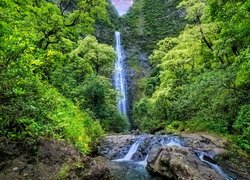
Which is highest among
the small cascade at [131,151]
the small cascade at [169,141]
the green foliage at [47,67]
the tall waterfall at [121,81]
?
the tall waterfall at [121,81]

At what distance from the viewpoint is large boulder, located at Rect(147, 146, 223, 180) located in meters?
9.88

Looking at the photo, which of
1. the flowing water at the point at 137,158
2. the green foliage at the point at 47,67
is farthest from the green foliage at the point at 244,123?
the green foliage at the point at 47,67

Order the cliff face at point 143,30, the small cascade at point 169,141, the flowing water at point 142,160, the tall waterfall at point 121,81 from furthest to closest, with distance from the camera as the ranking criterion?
1. the cliff face at point 143,30
2. the tall waterfall at point 121,81
3. the small cascade at point 169,141
4. the flowing water at point 142,160

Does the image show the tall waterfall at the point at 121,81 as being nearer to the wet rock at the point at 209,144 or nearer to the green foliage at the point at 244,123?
the wet rock at the point at 209,144

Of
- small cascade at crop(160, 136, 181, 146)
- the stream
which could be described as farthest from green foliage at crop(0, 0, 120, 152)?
small cascade at crop(160, 136, 181, 146)

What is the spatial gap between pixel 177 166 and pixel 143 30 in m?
55.4

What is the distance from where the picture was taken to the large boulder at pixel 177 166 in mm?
9875

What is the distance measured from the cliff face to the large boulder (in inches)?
1334

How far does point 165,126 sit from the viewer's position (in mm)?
25562

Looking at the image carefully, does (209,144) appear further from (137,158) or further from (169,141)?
(137,158)

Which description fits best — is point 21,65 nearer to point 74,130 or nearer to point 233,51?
point 74,130

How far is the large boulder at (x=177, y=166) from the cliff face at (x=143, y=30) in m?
33.9

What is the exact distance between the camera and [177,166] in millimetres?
10328

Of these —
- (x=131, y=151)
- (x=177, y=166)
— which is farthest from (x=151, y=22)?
(x=177, y=166)
